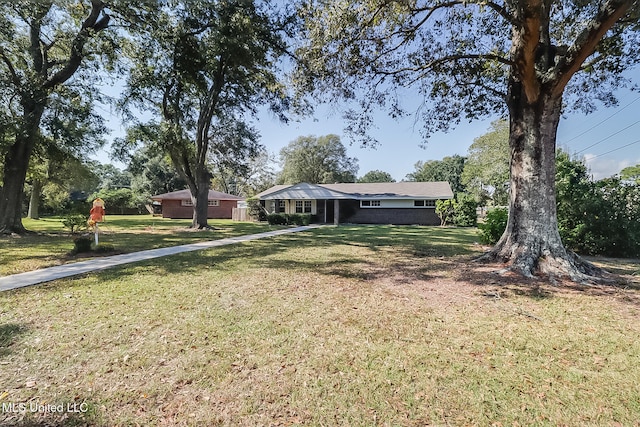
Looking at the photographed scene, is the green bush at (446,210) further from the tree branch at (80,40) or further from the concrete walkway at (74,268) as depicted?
the tree branch at (80,40)

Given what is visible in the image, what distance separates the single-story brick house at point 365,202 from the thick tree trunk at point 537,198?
1799 centimetres

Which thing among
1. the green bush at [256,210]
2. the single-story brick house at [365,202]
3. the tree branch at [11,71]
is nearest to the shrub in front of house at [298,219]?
the single-story brick house at [365,202]

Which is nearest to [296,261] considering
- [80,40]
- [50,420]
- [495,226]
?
[50,420]

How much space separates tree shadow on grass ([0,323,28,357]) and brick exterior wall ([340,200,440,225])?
2499 cm

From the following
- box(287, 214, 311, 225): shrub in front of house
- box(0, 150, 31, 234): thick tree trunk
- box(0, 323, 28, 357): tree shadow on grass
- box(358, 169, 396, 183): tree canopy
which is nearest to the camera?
box(0, 323, 28, 357): tree shadow on grass

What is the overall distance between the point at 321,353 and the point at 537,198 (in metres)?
6.80

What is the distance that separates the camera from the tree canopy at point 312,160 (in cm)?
4931

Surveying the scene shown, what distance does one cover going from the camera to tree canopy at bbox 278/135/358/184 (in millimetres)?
49312

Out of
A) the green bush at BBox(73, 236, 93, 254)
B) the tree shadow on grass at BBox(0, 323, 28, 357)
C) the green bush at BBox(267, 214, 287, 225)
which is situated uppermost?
the green bush at BBox(267, 214, 287, 225)

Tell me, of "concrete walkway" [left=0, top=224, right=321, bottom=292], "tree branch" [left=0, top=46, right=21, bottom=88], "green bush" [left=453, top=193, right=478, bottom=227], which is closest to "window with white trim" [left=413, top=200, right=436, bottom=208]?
"green bush" [left=453, top=193, right=478, bottom=227]

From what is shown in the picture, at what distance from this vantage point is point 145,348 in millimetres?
3500

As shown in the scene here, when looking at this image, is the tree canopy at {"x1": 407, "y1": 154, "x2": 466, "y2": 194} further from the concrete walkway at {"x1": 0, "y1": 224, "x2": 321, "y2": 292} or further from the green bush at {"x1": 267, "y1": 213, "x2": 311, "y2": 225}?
the concrete walkway at {"x1": 0, "y1": 224, "x2": 321, "y2": 292}

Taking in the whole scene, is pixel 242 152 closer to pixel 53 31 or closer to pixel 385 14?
pixel 53 31

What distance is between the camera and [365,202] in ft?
91.1
